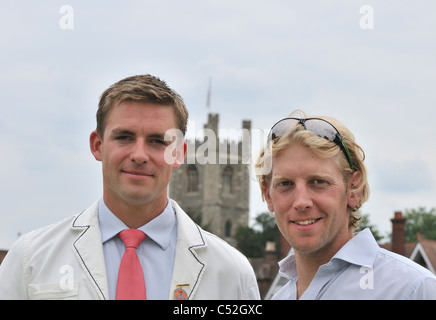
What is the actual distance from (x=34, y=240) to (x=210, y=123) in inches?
3875

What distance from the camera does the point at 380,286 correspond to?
3.89 m

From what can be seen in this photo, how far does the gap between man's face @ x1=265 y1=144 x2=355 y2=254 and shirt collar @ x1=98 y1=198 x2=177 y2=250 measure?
2.21 feet

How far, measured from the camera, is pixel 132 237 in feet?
14.5

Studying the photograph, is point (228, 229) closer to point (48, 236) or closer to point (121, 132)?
point (48, 236)

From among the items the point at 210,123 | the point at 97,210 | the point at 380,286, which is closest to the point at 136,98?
the point at 97,210

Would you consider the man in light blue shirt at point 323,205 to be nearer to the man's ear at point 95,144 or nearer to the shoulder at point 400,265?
the shoulder at point 400,265

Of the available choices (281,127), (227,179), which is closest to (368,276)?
(281,127)

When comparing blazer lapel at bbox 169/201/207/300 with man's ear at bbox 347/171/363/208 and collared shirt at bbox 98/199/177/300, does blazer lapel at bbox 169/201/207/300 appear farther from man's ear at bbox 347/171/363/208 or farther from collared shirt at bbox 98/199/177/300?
man's ear at bbox 347/171/363/208

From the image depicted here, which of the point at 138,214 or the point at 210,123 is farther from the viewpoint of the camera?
the point at 210,123

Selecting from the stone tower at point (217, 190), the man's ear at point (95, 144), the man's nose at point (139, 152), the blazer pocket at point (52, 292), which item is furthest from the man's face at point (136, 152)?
the stone tower at point (217, 190)

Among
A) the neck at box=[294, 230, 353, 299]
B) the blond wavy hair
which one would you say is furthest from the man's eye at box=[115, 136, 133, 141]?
the neck at box=[294, 230, 353, 299]

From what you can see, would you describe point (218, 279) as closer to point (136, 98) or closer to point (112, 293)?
point (112, 293)

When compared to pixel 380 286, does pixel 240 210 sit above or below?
below

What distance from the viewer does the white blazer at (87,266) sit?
4.25 metres
